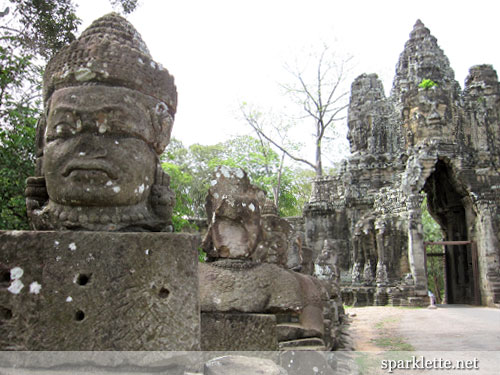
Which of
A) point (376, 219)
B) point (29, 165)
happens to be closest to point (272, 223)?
point (29, 165)

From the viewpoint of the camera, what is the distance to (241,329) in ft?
10.0

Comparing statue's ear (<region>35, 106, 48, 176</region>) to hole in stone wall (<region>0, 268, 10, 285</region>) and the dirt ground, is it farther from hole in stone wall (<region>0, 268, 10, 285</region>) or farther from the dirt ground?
the dirt ground

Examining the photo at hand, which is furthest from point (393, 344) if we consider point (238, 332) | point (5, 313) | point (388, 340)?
point (5, 313)

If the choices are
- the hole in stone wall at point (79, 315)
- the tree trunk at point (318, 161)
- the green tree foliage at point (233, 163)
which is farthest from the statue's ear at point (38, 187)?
the tree trunk at point (318, 161)

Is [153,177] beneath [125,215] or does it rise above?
above

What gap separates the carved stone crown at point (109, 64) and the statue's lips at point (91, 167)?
488 millimetres

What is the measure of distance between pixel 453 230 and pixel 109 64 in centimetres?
2038

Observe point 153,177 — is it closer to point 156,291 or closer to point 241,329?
point 156,291

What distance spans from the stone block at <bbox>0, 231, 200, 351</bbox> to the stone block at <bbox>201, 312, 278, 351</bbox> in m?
0.82

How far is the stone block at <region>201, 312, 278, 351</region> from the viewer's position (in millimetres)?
2992

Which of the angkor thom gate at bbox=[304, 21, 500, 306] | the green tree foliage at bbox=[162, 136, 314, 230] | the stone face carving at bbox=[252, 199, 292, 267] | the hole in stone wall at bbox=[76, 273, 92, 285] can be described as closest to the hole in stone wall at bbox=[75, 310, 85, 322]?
the hole in stone wall at bbox=[76, 273, 92, 285]

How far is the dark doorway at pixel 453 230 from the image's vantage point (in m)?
18.5

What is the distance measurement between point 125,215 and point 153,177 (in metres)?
0.34

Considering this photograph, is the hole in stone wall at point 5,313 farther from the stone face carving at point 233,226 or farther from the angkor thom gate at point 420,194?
the angkor thom gate at point 420,194
